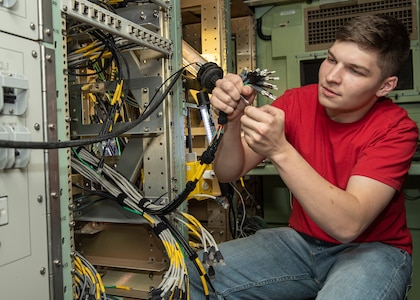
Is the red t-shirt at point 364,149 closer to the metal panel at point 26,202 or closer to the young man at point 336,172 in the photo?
the young man at point 336,172

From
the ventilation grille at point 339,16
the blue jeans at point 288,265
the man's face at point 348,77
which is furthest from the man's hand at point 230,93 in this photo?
the ventilation grille at point 339,16

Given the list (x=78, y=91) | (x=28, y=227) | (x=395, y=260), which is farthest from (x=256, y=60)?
(x=28, y=227)

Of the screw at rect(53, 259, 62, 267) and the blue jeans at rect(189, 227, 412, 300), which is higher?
the screw at rect(53, 259, 62, 267)

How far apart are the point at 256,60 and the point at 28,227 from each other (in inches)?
92.5

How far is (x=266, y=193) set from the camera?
9.75ft

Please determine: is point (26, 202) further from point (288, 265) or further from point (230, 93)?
point (288, 265)

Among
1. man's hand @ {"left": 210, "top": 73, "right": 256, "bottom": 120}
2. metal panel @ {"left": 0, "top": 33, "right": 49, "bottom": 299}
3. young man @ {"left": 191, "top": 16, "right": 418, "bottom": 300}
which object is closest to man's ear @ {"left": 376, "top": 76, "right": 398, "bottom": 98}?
young man @ {"left": 191, "top": 16, "right": 418, "bottom": 300}

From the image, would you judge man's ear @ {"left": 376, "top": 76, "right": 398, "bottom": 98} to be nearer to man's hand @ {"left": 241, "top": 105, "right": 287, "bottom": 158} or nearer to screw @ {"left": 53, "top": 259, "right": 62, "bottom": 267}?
man's hand @ {"left": 241, "top": 105, "right": 287, "bottom": 158}

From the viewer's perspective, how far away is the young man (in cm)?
101

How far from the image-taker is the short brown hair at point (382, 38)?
3.92 ft

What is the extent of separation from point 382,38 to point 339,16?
5.34 feet

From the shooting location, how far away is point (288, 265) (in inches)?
51.6

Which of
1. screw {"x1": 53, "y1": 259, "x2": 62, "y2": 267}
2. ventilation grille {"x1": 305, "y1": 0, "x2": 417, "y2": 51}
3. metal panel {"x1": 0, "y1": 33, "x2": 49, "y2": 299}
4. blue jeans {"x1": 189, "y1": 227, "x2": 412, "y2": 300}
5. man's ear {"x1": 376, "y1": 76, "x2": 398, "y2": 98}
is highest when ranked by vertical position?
ventilation grille {"x1": 305, "y1": 0, "x2": 417, "y2": 51}

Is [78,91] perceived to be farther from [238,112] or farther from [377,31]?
[377,31]
